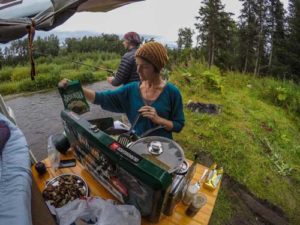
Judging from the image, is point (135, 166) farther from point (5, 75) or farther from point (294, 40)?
point (294, 40)

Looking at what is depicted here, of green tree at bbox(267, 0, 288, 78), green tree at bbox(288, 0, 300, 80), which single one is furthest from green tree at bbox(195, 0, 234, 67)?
green tree at bbox(288, 0, 300, 80)

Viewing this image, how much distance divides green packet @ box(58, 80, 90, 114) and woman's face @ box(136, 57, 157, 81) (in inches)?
17.7

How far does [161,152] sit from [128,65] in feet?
7.35

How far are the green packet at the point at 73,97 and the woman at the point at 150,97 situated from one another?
12.4 inches

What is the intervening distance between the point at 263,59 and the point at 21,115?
2915 centimetres

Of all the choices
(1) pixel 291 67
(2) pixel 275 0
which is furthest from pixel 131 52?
(2) pixel 275 0

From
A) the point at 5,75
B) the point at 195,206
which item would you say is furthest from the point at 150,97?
the point at 5,75

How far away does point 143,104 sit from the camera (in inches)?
68.2

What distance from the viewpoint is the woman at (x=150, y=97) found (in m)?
1.57

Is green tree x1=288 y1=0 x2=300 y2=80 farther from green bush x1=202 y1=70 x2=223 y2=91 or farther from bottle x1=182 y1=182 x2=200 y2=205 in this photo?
bottle x1=182 y1=182 x2=200 y2=205

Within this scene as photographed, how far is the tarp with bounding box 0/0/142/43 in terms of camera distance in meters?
1.46

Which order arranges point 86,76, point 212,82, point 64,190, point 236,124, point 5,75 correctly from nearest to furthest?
point 64,190
point 236,124
point 212,82
point 86,76
point 5,75

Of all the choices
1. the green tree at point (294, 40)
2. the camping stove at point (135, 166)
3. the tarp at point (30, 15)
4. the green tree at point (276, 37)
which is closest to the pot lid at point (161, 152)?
the camping stove at point (135, 166)

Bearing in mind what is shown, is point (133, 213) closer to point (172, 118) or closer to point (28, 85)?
point (172, 118)
